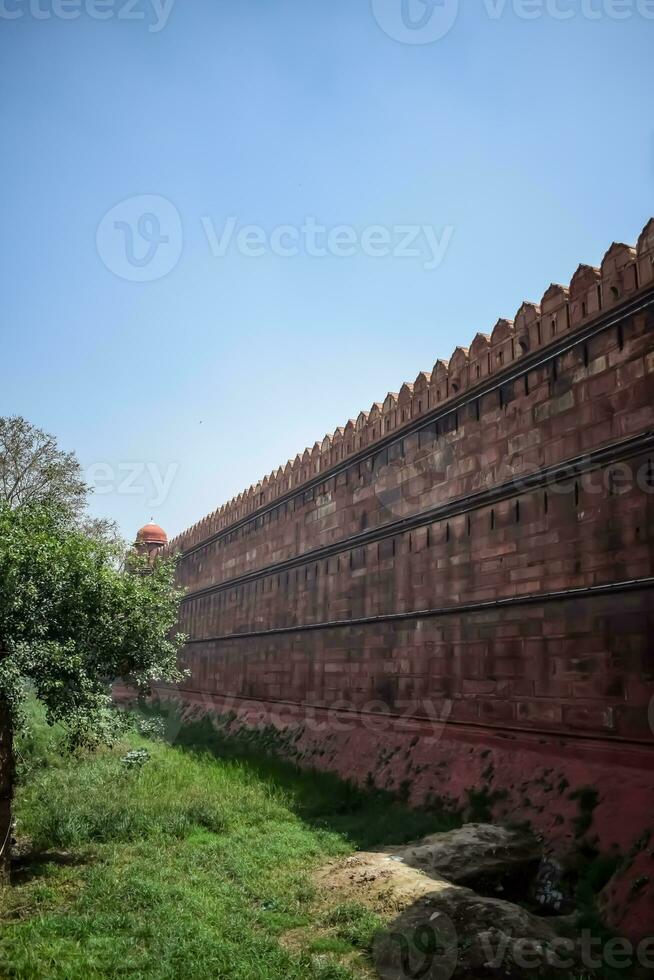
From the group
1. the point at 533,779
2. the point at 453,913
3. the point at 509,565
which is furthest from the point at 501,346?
the point at 453,913

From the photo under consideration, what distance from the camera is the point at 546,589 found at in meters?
7.38

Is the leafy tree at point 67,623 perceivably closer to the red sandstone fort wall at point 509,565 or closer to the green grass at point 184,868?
the green grass at point 184,868

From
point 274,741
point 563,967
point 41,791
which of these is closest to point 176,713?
point 274,741

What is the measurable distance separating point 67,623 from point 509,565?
14.2 ft

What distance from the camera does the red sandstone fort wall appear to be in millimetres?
6469

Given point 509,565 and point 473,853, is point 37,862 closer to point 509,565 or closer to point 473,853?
point 473,853

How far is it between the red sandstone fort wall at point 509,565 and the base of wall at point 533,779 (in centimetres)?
3

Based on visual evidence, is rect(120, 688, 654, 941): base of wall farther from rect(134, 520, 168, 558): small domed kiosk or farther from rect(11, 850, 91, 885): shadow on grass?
rect(134, 520, 168, 558): small domed kiosk

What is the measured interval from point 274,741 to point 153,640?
542 cm

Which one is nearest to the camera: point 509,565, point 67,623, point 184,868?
point 184,868

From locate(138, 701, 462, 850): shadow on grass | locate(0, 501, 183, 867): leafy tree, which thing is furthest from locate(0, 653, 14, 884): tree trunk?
locate(138, 701, 462, 850): shadow on grass

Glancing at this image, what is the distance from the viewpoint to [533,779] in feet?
22.1

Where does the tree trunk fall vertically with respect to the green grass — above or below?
above

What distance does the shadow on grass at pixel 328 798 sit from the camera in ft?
23.5
